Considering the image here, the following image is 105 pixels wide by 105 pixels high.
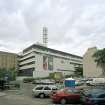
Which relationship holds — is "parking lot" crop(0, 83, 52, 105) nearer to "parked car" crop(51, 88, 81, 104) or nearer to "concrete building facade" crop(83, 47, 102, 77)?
"parked car" crop(51, 88, 81, 104)

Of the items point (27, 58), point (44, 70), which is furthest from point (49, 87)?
point (27, 58)

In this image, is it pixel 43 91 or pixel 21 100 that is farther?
pixel 43 91

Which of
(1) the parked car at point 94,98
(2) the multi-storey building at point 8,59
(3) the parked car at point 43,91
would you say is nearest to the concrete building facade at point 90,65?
(2) the multi-storey building at point 8,59

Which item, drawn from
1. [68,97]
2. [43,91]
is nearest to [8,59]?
[43,91]

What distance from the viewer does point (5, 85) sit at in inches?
2202

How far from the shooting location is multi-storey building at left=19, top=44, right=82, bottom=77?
472 ft

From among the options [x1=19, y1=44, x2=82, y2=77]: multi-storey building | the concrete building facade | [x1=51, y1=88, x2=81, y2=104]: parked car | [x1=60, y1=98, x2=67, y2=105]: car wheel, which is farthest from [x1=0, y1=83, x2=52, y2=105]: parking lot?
[x1=19, y1=44, x2=82, y2=77]: multi-storey building

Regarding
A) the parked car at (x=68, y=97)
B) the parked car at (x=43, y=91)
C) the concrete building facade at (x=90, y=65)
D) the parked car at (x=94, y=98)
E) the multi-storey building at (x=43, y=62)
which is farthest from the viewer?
the multi-storey building at (x=43, y=62)

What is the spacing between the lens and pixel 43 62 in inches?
5778

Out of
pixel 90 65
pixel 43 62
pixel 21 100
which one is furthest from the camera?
pixel 43 62

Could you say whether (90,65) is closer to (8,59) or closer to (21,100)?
(8,59)

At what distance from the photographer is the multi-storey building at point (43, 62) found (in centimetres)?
14400

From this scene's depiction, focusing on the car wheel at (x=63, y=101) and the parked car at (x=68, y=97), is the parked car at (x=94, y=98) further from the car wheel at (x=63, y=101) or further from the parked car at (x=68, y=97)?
the car wheel at (x=63, y=101)

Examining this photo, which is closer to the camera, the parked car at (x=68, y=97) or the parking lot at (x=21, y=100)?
the parked car at (x=68, y=97)
